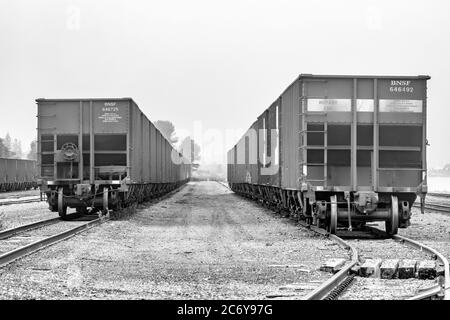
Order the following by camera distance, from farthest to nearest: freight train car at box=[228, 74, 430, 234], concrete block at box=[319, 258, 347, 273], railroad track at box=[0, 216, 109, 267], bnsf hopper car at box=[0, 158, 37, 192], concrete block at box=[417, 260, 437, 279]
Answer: bnsf hopper car at box=[0, 158, 37, 192], freight train car at box=[228, 74, 430, 234], railroad track at box=[0, 216, 109, 267], concrete block at box=[319, 258, 347, 273], concrete block at box=[417, 260, 437, 279]

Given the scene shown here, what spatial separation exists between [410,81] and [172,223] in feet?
24.3

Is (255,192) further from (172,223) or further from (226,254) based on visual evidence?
(226,254)

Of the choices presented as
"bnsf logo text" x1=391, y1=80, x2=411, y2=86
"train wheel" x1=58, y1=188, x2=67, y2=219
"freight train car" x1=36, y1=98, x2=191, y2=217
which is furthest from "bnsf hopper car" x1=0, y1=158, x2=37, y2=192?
"bnsf logo text" x1=391, y1=80, x2=411, y2=86

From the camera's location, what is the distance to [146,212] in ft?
68.3

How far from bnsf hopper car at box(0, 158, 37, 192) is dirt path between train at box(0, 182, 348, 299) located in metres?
35.5

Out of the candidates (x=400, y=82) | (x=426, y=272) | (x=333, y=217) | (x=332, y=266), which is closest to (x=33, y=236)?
(x=333, y=217)

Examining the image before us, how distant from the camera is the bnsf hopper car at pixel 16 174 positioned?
46938mm

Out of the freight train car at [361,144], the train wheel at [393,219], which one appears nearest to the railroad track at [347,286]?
the train wheel at [393,219]

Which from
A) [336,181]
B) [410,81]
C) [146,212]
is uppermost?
[410,81]

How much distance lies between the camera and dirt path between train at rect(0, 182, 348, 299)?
667cm

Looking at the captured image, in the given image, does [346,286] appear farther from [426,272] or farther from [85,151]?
[85,151]

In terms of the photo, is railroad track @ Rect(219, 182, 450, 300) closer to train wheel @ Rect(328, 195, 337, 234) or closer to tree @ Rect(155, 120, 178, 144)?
train wheel @ Rect(328, 195, 337, 234)
